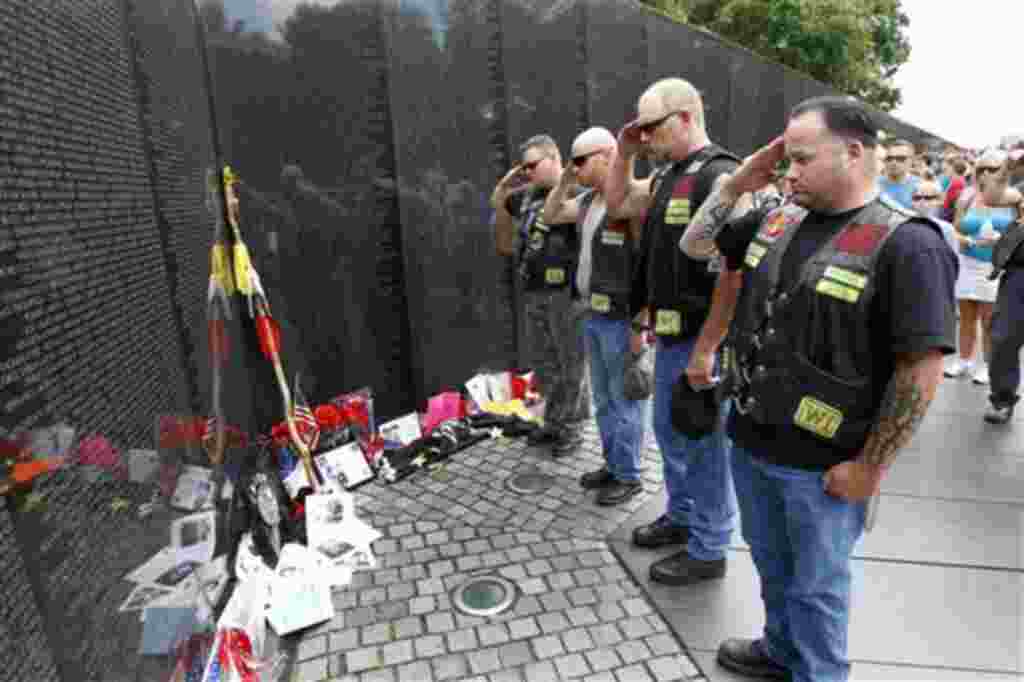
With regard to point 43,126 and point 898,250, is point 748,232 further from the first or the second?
point 43,126

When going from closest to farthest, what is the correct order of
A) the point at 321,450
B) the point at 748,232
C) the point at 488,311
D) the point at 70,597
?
the point at 70,597 → the point at 748,232 → the point at 321,450 → the point at 488,311

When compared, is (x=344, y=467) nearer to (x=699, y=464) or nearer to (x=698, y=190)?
(x=699, y=464)

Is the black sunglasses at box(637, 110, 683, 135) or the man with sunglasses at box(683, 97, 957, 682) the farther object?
the black sunglasses at box(637, 110, 683, 135)

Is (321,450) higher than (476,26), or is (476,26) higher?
(476,26)

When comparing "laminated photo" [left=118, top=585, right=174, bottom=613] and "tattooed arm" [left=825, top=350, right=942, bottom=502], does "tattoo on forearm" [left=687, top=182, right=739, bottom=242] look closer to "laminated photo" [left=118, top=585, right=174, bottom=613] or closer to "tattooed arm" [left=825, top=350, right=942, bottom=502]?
"tattooed arm" [left=825, top=350, right=942, bottom=502]

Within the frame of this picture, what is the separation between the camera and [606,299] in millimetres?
3742

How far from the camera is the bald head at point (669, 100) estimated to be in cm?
284

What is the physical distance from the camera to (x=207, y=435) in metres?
3.01

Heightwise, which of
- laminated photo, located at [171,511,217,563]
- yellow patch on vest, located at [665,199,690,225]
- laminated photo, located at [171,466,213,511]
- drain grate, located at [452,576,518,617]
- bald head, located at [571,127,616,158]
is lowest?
drain grate, located at [452,576,518,617]

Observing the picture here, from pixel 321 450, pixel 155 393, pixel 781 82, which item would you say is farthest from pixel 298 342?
pixel 781 82

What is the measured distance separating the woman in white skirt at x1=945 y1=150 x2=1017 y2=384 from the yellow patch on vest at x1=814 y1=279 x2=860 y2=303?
421cm

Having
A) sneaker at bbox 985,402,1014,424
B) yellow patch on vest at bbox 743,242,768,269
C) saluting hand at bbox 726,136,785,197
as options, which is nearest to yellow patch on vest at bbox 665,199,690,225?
saluting hand at bbox 726,136,785,197

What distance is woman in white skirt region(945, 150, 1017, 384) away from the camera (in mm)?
4988

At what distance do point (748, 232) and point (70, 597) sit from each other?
2.40 m
